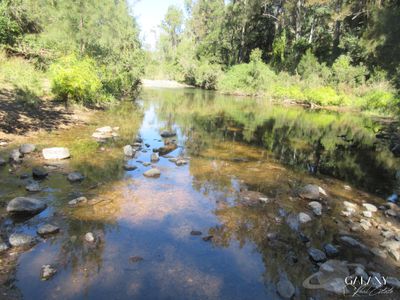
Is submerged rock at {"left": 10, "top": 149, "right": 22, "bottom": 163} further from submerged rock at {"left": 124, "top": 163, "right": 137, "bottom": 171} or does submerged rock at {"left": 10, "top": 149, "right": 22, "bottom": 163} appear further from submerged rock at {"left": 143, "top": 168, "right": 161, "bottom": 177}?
submerged rock at {"left": 143, "top": 168, "right": 161, "bottom": 177}

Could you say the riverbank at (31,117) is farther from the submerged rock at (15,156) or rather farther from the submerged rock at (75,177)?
the submerged rock at (75,177)

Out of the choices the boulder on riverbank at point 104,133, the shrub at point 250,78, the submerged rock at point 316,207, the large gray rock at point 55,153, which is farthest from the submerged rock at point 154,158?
the shrub at point 250,78

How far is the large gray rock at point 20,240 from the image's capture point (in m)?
4.69

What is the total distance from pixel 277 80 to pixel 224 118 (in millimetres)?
20101

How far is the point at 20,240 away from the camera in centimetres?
474

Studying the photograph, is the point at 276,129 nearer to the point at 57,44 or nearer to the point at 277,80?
the point at 57,44

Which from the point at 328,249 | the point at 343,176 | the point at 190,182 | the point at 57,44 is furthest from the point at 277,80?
the point at 328,249

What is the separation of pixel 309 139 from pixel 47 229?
40.5 feet

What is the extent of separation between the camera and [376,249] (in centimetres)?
545

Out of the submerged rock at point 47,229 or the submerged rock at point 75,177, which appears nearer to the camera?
the submerged rock at point 47,229

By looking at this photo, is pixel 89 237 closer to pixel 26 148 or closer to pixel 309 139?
pixel 26 148

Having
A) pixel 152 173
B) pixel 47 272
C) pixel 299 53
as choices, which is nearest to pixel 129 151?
pixel 152 173

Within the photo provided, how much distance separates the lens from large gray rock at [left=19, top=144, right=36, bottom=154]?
8.50 meters

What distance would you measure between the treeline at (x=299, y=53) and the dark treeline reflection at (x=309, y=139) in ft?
A: 10.2
